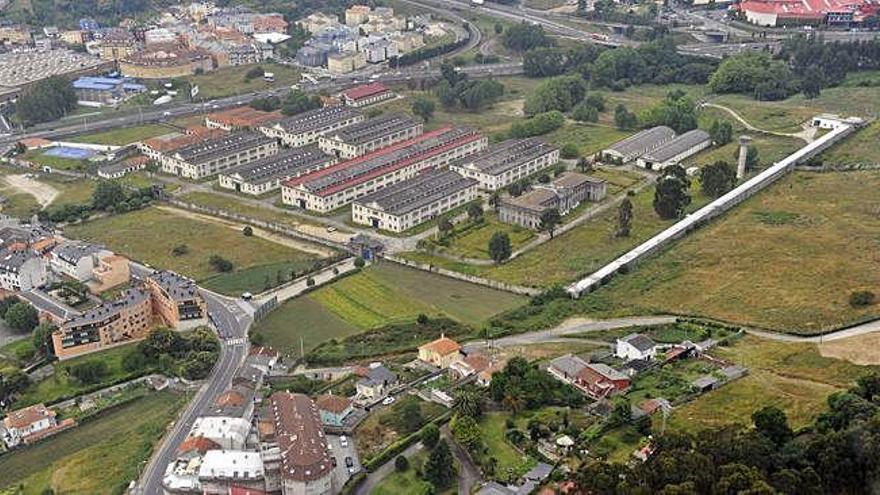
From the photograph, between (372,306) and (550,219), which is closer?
(372,306)

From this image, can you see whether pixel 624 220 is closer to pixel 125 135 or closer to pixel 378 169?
pixel 378 169

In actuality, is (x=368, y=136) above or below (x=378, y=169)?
above

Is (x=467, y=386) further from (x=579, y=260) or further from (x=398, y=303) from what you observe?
(x=579, y=260)

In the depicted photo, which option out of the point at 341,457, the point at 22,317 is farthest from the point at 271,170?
the point at 341,457

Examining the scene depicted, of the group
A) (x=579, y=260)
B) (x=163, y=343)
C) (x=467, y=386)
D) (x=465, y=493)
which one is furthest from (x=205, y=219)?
(x=465, y=493)

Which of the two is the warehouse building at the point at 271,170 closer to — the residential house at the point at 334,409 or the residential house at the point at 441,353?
the residential house at the point at 441,353
